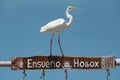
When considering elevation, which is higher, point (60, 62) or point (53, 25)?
point (53, 25)

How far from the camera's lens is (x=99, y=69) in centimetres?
605

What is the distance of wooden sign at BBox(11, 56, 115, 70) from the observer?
598cm

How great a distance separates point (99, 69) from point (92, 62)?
175 mm

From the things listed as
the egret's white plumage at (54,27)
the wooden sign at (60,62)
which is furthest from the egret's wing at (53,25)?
the wooden sign at (60,62)

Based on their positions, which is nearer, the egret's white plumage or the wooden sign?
the wooden sign

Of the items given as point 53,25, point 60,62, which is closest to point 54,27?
point 53,25

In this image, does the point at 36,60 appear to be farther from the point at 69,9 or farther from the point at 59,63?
the point at 69,9

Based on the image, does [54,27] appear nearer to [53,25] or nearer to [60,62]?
[53,25]

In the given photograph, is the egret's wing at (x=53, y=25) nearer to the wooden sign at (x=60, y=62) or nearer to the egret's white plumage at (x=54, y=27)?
the egret's white plumage at (x=54, y=27)

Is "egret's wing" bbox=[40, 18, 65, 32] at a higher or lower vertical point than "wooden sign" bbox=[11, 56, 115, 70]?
higher

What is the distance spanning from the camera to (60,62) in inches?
238

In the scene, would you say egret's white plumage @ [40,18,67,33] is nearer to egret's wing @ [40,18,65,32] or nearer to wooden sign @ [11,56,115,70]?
egret's wing @ [40,18,65,32]

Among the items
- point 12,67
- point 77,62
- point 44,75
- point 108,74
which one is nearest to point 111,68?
point 108,74

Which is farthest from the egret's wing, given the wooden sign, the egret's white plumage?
the wooden sign
